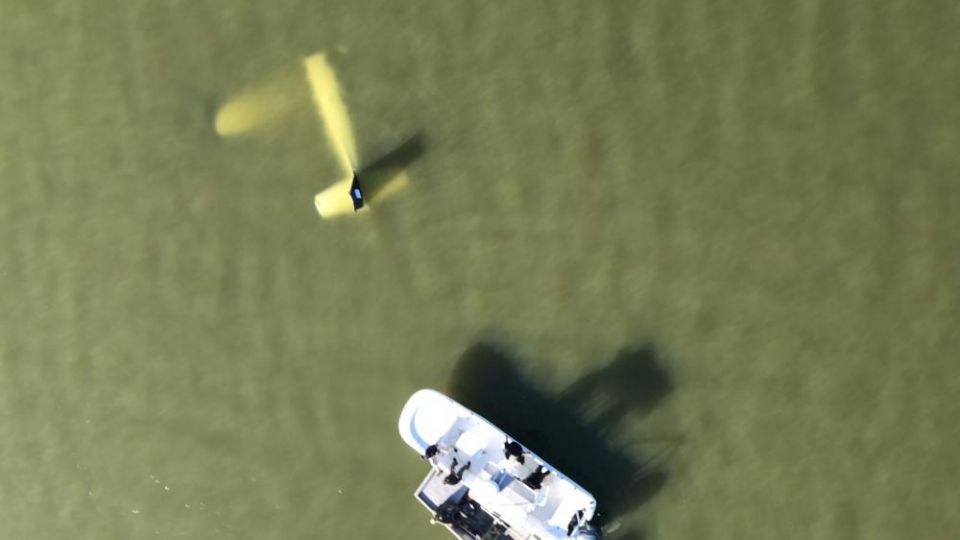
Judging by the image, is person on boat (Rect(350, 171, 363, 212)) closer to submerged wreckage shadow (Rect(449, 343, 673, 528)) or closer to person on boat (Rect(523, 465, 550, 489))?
submerged wreckage shadow (Rect(449, 343, 673, 528))

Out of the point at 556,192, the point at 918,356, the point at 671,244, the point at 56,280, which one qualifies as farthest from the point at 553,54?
the point at 56,280

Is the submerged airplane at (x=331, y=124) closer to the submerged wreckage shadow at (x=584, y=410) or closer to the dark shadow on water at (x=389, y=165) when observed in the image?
the dark shadow on water at (x=389, y=165)

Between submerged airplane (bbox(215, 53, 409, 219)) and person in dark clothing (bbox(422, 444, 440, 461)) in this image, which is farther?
submerged airplane (bbox(215, 53, 409, 219))

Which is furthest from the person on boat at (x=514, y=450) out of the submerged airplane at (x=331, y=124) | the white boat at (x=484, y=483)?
the submerged airplane at (x=331, y=124)

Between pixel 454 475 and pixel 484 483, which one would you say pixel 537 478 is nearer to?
pixel 484 483

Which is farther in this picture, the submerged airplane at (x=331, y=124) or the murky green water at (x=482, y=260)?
the submerged airplane at (x=331, y=124)

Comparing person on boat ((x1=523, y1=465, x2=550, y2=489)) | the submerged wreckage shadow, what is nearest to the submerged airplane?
the submerged wreckage shadow

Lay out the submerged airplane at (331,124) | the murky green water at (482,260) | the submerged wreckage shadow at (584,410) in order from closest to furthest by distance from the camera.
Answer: the murky green water at (482,260) < the submerged wreckage shadow at (584,410) < the submerged airplane at (331,124)

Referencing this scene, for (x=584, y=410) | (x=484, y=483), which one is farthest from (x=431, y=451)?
(x=584, y=410)
